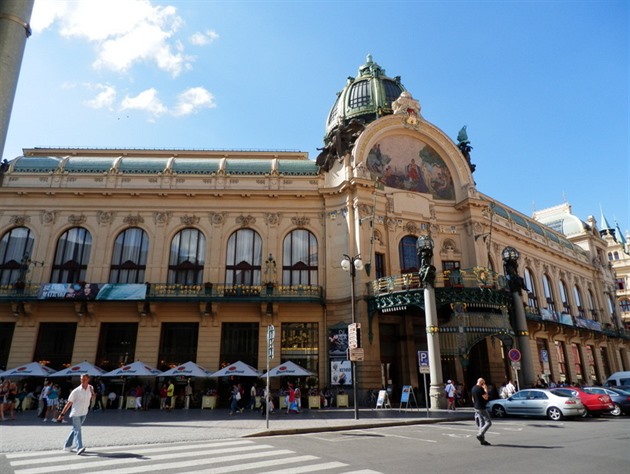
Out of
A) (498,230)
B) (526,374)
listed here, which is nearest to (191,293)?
(526,374)

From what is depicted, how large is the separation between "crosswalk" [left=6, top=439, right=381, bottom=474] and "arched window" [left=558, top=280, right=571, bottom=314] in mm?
45600

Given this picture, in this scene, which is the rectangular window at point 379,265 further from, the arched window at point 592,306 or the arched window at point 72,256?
the arched window at point 592,306

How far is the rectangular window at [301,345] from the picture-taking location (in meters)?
29.3

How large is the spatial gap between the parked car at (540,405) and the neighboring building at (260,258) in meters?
3.71

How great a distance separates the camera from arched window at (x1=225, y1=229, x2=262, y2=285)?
31.4m

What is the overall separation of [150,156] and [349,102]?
19.8m

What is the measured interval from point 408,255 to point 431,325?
9.78m

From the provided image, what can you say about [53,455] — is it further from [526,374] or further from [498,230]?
[498,230]

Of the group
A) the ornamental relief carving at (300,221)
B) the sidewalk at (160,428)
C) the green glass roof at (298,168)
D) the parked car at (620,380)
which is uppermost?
the green glass roof at (298,168)

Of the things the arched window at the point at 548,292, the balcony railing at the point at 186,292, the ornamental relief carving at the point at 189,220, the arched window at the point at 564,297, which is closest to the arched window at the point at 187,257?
the ornamental relief carving at the point at 189,220

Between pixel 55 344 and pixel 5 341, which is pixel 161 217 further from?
pixel 5 341

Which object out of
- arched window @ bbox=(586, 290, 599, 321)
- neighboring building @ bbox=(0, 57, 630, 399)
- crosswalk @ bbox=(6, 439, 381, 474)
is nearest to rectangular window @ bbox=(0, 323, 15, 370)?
neighboring building @ bbox=(0, 57, 630, 399)

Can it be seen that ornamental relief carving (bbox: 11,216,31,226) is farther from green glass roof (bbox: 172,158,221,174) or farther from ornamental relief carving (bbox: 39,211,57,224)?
green glass roof (bbox: 172,158,221,174)

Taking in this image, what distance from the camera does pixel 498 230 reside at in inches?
1540
